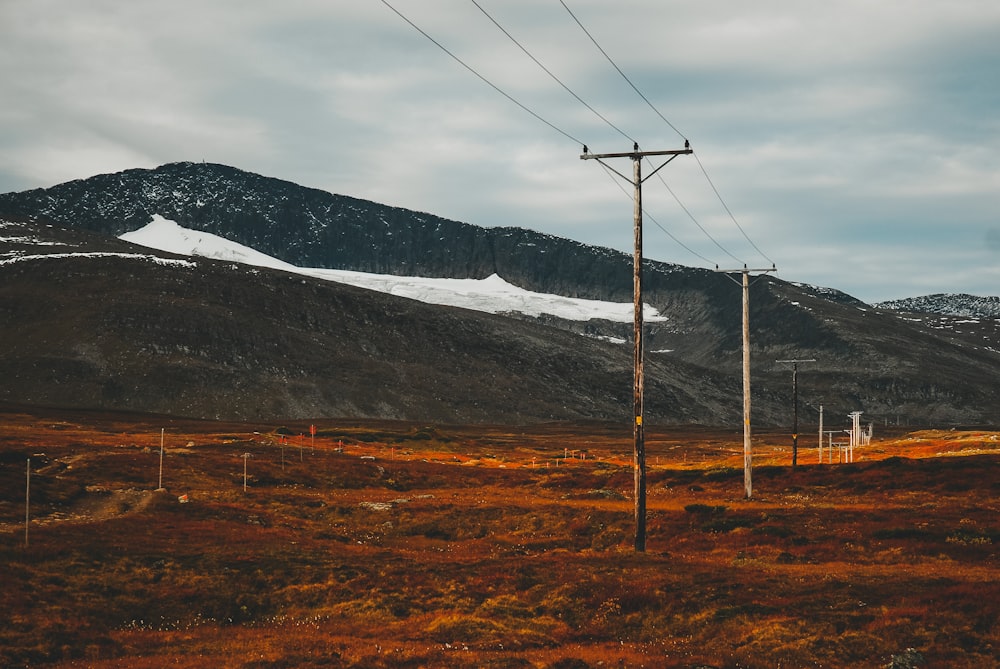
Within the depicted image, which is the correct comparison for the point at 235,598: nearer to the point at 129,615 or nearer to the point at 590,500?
the point at 129,615

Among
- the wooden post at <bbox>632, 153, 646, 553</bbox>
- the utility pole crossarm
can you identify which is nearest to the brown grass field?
the wooden post at <bbox>632, 153, 646, 553</bbox>

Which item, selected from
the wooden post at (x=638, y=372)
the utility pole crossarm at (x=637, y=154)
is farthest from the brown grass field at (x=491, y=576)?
the utility pole crossarm at (x=637, y=154)

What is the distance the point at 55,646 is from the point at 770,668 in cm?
1993

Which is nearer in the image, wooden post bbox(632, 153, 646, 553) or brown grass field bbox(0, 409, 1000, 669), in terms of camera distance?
brown grass field bbox(0, 409, 1000, 669)

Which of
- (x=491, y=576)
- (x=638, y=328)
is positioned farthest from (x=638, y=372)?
(x=491, y=576)

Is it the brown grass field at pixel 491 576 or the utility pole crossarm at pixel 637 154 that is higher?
the utility pole crossarm at pixel 637 154

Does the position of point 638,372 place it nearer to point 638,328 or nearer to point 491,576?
point 638,328

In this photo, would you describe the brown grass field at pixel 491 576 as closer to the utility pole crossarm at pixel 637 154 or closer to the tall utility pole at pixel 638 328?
the tall utility pole at pixel 638 328

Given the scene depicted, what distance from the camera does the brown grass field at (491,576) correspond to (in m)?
24.8

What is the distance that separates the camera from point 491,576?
35500 millimetres

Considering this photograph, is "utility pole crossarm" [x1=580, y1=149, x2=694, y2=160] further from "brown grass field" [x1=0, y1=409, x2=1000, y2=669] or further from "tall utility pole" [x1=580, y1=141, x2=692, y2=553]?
"brown grass field" [x1=0, y1=409, x2=1000, y2=669]

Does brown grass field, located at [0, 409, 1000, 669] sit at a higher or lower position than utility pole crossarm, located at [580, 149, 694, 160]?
lower

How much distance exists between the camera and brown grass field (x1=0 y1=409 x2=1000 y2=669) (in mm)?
24750

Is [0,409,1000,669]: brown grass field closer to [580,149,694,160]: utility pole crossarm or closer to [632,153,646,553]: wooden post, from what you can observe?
[632,153,646,553]: wooden post
